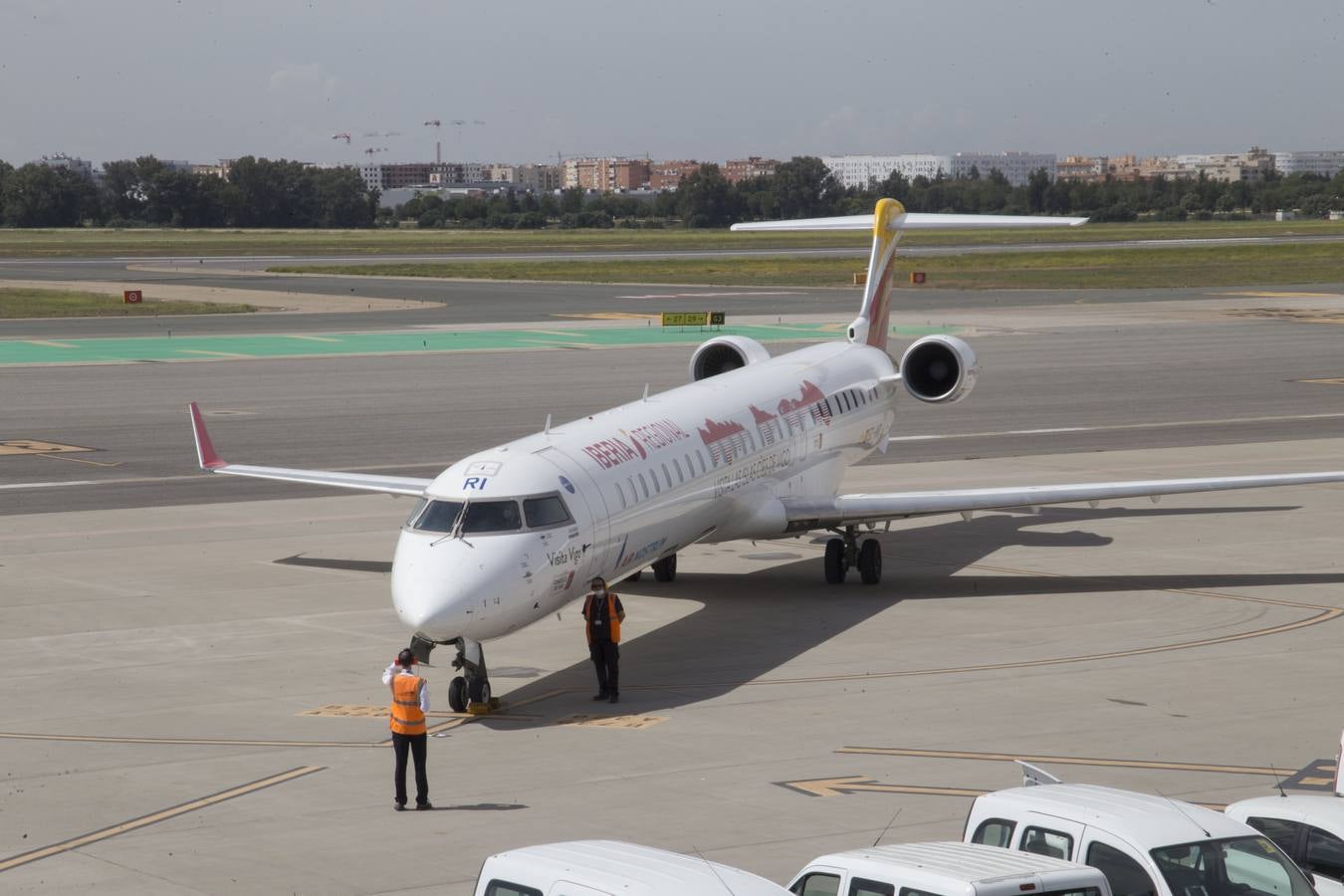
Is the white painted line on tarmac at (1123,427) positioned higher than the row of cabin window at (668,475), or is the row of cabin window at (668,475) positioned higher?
the row of cabin window at (668,475)

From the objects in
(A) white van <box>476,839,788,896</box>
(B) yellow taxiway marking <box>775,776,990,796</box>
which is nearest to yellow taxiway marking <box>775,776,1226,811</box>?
(B) yellow taxiway marking <box>775,776,990,796</box>

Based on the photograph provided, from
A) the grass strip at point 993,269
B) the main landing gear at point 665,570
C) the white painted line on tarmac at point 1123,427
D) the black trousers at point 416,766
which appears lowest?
the white painted line on tarmac at point 1123,427

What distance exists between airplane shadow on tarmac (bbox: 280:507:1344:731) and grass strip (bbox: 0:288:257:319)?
5591 cm

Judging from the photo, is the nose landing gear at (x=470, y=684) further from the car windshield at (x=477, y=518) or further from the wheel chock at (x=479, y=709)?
the car windshield at (x=477, y=518)

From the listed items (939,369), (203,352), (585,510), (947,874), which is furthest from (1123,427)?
(947,874)

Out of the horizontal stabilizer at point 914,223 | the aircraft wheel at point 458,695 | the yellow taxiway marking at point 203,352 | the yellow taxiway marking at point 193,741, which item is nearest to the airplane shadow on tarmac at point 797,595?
the aircraft wheel at point 458,695

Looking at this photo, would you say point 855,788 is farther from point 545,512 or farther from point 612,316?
point 612,316

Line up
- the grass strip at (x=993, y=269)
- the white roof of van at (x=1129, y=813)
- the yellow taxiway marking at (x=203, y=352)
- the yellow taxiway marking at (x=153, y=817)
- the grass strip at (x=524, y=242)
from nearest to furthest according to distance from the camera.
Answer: the white roof of van at (x=1129, y=813) → the yellow taxiway marking at (x=153, y=817) → the yellow taxiway marking at (x=203, y=352) → the grass strip at (x=993, y=269) → the grass strip at (x=524, y=242)

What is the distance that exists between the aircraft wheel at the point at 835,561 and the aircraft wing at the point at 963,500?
0.55m

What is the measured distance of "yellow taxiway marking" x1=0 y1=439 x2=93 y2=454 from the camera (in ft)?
132

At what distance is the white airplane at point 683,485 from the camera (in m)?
19.0

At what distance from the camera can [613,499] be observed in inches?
839

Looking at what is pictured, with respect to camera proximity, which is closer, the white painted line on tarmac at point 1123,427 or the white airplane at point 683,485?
the white airplane at point 683,485

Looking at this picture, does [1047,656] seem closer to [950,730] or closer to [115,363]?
[950,730]
